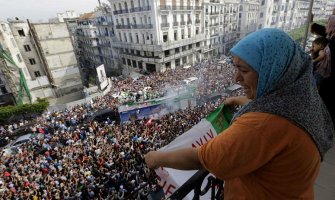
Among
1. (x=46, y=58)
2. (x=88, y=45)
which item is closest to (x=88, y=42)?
(x=88, y=45)

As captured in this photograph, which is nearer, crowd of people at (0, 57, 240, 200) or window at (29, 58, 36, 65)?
crowd of people at (0, 57, 240, 200)

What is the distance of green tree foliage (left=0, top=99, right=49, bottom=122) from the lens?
19453 millimetres

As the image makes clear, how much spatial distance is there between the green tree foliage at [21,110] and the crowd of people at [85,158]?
237 centimetres

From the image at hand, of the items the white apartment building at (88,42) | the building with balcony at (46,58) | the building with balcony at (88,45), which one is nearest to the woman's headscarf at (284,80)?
the building with balcony at (46,58)

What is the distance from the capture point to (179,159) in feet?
4.43

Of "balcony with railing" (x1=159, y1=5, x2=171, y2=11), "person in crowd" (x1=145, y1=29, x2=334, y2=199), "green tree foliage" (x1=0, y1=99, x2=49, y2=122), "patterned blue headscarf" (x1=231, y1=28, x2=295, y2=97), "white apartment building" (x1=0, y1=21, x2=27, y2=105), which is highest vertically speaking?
"balcony with railing" (x1=159, y1=5, x2=171, y2=11)

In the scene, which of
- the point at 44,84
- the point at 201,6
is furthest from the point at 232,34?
the point at 44,84

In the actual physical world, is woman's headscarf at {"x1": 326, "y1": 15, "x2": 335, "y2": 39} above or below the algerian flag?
above

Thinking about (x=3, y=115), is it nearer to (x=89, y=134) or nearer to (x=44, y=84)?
(x=44, y=84)

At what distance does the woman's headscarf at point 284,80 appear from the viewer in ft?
3.69

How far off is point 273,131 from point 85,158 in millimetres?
11775

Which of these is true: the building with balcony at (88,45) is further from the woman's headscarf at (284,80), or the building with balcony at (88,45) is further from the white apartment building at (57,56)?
the woman's headscarf at (284,80)

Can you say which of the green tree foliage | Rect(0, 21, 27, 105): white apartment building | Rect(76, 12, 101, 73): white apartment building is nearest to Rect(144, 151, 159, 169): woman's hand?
the green tree foliage

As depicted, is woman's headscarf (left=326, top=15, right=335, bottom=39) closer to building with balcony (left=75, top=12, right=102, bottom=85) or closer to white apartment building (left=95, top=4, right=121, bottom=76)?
white apartment building (left=95, top=4, right=121, bottom=76)
